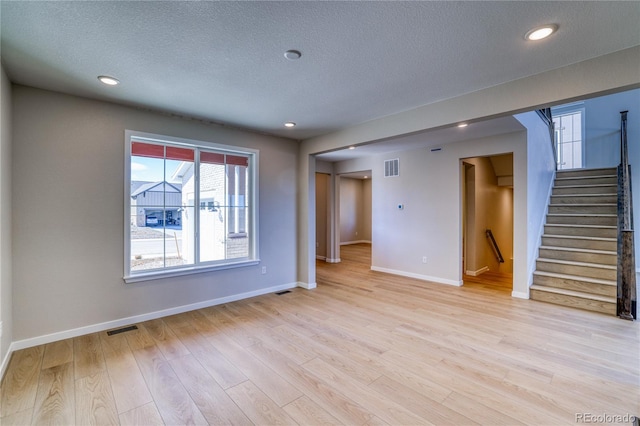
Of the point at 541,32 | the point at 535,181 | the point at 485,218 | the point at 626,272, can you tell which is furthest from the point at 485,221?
the point at 541,32

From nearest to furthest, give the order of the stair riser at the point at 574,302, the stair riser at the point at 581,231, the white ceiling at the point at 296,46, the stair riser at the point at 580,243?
the white ceiling at the point at 296,46 → the stair riser at the point at 574,302 → the stair riser at the point at 580,243 → the stair riser at the point at 581,231

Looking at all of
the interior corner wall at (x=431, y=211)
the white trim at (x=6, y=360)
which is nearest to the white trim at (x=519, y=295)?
the interior corner wall at (x=431, y=211)

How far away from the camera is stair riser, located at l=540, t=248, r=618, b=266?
4215 millimetres

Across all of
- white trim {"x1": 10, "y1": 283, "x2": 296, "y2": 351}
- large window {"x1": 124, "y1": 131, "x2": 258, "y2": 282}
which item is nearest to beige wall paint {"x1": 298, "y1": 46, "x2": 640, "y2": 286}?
large window {"x1": 124, "y1": 131, "x2": 258, "y2": 282}

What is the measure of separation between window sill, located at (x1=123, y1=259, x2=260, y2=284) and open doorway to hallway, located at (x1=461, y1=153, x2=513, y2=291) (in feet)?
13.4

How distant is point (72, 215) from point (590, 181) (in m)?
8.64

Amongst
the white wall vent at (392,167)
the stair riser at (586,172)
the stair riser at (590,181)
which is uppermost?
the white wall vent at (392,167)

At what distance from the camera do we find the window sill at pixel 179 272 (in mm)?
3379

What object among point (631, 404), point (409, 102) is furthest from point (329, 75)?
point (631, 404)

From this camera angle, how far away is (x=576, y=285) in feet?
13.4

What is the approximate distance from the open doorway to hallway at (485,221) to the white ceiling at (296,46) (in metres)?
3.15

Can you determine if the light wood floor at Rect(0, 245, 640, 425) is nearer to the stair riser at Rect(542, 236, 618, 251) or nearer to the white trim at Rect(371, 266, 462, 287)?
the white trim at Rect(371, 266, 462, 287)

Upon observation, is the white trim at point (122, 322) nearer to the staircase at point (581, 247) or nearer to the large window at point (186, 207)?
the large window at point (186, 207)

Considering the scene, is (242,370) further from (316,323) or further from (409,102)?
(409,102)
